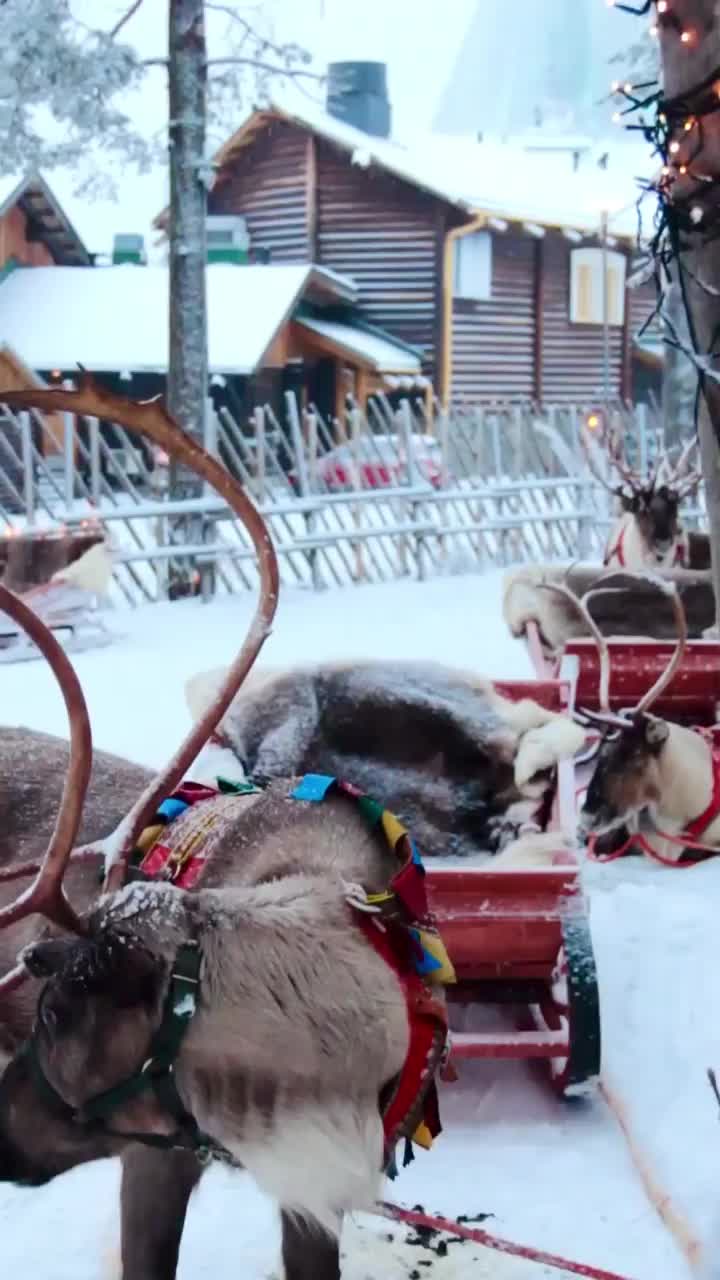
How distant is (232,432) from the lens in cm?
1052

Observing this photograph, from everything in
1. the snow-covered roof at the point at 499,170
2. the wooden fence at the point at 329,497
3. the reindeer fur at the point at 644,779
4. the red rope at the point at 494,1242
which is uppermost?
the snow-covered roof at the point at 499,170

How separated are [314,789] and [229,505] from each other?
45 cm

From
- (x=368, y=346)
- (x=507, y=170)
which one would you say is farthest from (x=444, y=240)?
(x=507, y=170)

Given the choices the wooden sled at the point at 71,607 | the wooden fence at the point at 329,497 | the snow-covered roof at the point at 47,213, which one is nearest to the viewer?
the wooden sled at the point at 71,607

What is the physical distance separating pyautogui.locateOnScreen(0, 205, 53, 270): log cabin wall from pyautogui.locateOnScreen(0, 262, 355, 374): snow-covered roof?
0.28 m

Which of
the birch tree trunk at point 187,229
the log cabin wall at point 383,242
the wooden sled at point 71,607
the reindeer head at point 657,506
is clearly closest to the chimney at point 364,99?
the log cabin wall at point 383,242

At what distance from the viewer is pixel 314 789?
2.06 metres

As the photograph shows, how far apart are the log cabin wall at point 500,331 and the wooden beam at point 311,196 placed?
189 cm

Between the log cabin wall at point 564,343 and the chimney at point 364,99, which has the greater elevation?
the chimney at point 364,99

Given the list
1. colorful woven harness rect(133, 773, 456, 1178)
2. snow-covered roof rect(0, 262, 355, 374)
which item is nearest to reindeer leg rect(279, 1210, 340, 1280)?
colorful woven harness rect(133, 773, 456, 1178)

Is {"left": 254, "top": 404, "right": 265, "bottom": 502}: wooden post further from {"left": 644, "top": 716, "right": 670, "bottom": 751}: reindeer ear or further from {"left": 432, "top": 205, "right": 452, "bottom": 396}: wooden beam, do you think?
{"left": 432, "top": 205, "right": 452, "bottom": 396}: wooden beam

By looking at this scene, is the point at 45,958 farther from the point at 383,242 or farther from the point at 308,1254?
the point at 383,242

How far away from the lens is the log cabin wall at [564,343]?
1958 centimetres

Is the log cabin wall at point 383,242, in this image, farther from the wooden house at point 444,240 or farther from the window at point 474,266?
the window at point 474,266
